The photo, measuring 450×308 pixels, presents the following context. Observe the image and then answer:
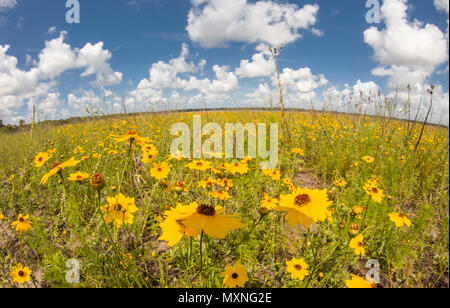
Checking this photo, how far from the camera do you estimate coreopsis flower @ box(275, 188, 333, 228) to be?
2.82 feet

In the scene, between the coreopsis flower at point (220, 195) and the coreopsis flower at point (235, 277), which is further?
the coreopsis flower at point (220, 195)

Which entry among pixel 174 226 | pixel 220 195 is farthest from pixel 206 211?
pixel 220 195

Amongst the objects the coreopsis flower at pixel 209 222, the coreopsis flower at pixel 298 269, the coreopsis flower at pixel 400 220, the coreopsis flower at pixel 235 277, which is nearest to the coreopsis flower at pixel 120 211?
the coreopsis flower at pixel 209 222

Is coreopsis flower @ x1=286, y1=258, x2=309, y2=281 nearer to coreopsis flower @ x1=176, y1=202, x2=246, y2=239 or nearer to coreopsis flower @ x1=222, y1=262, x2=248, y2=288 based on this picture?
coreopsis flower @ x1=222, y1=262, x2=248, y2=288

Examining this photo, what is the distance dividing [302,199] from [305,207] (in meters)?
0.04

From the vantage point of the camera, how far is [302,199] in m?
0.97

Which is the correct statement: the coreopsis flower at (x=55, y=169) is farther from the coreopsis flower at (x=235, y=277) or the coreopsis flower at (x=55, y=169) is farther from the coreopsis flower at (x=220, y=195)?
the coreopsis flower at (x=235, y=277)

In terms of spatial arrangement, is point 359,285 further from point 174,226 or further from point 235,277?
point 174,226

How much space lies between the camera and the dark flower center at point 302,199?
96 cm

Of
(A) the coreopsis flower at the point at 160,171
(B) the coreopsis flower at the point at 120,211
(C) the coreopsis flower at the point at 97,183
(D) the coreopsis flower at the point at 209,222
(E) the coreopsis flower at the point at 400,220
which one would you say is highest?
(C) the coreopsis flower at the point at 97,183
